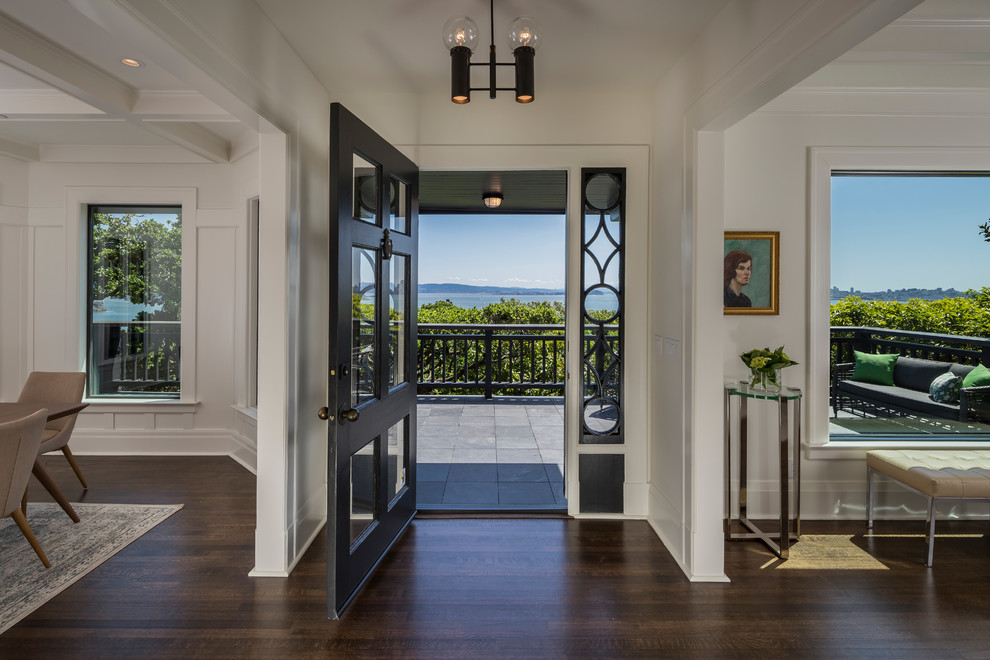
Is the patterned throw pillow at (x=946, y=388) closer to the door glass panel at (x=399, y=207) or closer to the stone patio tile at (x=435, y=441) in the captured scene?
the door glass panel at (x=399, y=207)

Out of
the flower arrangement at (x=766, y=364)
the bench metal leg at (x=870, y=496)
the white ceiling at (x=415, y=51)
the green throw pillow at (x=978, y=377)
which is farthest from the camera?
the green throw pillow at (x=978, y=377)

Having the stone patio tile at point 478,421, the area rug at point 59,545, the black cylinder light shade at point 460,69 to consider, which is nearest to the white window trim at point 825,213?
the black cylinder light shade at point 460,69

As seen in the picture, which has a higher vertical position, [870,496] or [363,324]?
[363,324]

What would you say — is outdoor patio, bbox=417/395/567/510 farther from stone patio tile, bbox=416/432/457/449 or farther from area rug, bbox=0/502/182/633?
area rug, bbox=0/502/182/633

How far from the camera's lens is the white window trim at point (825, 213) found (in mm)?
3234

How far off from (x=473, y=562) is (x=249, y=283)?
2.97m

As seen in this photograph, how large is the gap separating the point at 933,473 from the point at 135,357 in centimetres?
586

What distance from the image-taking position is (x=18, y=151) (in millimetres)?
4367

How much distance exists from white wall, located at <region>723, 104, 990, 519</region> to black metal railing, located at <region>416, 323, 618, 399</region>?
3.56 m

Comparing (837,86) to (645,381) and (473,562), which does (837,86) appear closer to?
(645,381)

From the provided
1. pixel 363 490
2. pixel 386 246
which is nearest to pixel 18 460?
pixel 363 490

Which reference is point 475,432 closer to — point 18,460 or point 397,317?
point 397,317

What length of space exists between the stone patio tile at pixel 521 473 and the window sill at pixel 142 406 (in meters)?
2.73

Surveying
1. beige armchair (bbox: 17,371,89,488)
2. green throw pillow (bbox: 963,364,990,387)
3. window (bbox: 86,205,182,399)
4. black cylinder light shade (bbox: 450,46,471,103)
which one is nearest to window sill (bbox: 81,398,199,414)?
window (bbox: 86,205,182,399)
